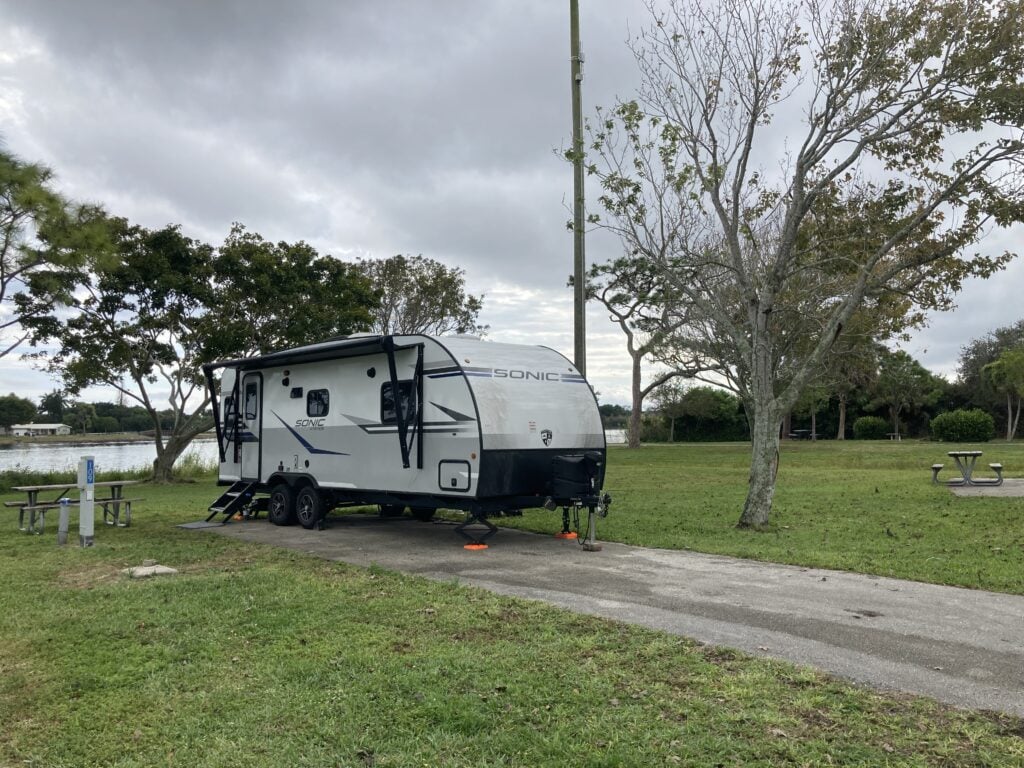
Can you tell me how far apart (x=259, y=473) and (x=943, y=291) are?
11327mm

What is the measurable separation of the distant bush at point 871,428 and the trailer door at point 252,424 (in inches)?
1722

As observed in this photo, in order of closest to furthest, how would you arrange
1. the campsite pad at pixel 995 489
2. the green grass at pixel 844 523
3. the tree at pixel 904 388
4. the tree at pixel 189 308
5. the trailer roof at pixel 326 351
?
the green grass at pixel 844 523, the trailer roof at pixel 326 351, the campsite pad at pixel 995 489, the tree at pixel 189 308, the tree at pixel 904 388

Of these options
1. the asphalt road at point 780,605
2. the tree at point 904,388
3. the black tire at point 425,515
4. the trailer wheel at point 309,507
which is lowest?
the asphalt road at point 780,605

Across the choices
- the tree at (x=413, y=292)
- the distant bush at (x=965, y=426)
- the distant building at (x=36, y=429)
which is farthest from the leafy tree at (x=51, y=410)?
the distant bush at (x=965, y=426)

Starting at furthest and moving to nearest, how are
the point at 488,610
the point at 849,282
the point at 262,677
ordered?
1. the point at 849,282
2. the point at 488,610
3. the point at 262,677

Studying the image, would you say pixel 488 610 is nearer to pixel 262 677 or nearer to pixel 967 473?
pixel 262 677

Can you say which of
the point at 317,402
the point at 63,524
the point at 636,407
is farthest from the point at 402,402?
the point at 636,407

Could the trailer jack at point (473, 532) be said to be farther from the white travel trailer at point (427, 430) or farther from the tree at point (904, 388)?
the tree at point (904, 388)

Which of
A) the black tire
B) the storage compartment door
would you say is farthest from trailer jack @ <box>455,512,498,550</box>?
the black tire

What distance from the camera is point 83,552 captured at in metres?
10.1

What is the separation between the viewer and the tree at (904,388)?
155ft

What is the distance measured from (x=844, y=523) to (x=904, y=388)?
4074cm

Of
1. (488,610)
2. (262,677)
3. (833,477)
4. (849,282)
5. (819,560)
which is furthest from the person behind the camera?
(833,477)

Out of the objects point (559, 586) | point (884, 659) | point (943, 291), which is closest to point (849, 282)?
point (943, 291)
